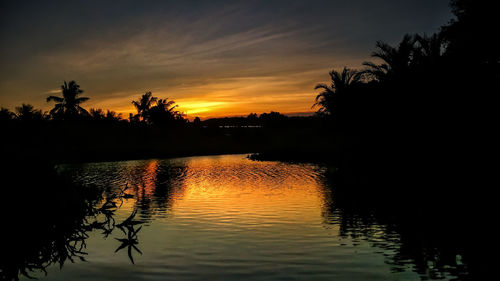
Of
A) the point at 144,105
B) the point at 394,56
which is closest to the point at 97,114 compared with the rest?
the point at 144,105

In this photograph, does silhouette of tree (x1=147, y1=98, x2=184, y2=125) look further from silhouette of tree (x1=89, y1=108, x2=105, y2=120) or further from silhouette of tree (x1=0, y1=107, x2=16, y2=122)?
silhouette of tree (x1=0, y1=107, x2=16, y2=122)

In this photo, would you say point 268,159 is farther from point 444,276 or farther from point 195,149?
point 444,276

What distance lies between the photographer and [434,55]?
2775cm

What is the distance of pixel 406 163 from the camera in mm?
25578

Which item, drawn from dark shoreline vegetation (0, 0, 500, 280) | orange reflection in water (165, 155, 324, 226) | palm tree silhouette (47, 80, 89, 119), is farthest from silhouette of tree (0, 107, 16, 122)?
palm tree silhouette (47, 80, 89, 119)

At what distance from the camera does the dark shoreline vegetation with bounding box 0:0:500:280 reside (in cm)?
610

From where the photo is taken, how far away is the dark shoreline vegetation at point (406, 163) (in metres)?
6.10

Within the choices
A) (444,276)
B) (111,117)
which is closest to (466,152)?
(444,276)

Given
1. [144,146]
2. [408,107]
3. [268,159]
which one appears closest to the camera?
[408,107]

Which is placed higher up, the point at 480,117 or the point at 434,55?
the point at 434,55

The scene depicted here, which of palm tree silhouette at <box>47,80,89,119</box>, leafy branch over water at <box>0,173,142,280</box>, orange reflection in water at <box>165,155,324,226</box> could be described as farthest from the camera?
palm tree silhouette at <box>47,80,89,119</box>

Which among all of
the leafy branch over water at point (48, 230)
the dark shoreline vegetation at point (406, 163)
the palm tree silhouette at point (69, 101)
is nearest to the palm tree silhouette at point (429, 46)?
the dark shoreline vegetation at point (406, 163)

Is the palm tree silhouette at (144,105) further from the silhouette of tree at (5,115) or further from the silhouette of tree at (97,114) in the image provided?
the silhouette of tree at (5,115)

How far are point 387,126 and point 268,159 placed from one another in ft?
102
